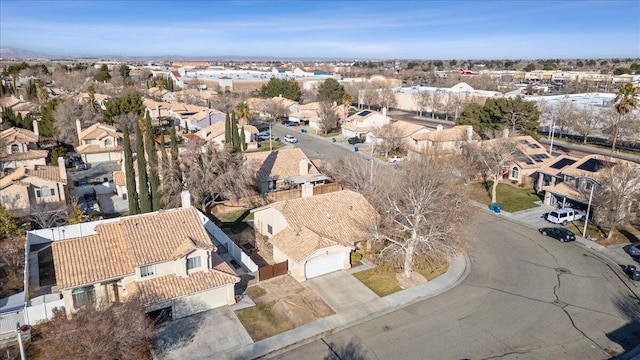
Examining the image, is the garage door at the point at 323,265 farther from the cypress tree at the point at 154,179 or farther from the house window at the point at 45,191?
the house window at the point at 45,191

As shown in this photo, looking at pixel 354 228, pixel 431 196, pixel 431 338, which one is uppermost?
pixel 431 196

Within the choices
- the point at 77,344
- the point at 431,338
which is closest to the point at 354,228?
the point at 431,338

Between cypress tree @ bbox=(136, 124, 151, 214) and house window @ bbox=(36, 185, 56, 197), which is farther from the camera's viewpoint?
house window @ bbox=(36, 185, 56, 197)

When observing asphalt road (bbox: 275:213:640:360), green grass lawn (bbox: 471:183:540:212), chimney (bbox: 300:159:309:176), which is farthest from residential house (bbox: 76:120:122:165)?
asphalt road (bbox: 275:213:640:360)

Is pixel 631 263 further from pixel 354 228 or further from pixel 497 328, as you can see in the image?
pixel 354 228

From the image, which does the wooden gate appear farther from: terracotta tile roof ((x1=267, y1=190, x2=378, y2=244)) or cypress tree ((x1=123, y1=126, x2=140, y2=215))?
cypress tree ((x1=123, y1=126, x2=140, y2=215))

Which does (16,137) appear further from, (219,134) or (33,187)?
(219,134)
